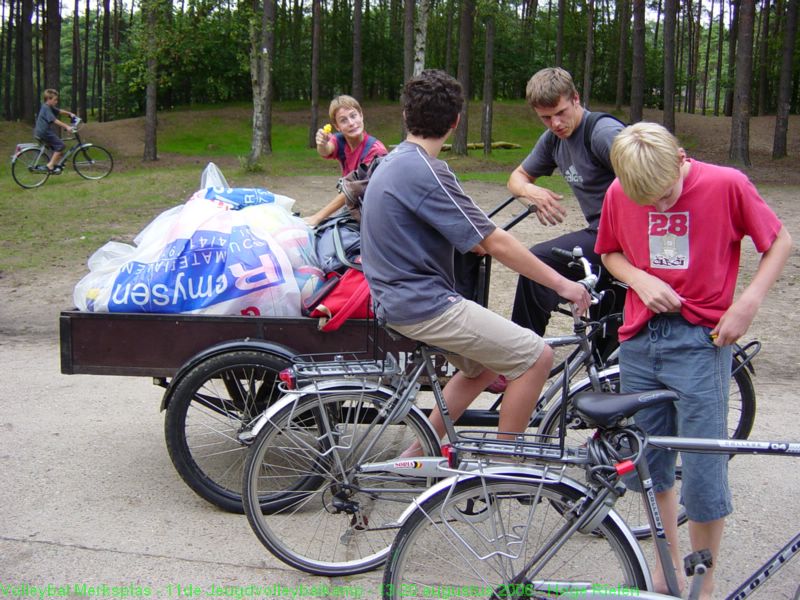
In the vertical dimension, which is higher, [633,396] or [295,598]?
[633,396]

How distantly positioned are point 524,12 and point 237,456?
48.5m

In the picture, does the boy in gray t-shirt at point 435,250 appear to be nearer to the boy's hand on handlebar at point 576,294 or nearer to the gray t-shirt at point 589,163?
the boy's hand on handlebar at point 576,294

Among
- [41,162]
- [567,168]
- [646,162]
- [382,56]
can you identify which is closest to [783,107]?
[41,162]

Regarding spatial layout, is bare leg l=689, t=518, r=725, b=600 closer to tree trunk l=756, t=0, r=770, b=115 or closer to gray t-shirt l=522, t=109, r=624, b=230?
gray t-shirt l=522, t=109, r=624, b=230

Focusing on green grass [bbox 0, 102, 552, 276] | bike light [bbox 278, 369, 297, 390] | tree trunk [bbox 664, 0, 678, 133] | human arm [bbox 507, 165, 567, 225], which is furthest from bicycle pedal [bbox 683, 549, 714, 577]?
tree trunk [bbox 664, 0, 678, 133]

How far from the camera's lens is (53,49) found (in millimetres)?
26906

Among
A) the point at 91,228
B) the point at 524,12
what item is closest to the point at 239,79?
the point at 524,12

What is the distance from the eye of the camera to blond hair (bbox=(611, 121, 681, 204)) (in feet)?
8.41

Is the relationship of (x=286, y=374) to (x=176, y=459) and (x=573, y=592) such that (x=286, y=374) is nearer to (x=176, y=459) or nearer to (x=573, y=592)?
(x=176, y=459)

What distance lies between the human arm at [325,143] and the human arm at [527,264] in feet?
6.56

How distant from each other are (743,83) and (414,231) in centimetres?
1920

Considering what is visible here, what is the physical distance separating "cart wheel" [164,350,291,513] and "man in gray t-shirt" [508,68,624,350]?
119 centimetres

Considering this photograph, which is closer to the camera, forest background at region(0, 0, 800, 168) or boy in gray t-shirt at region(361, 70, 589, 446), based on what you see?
boy in gray t-shirt at region(361, 70, 589, 446)

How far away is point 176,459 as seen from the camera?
3770 mm
